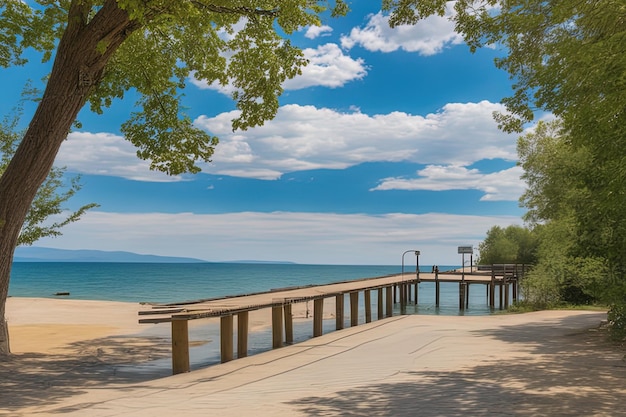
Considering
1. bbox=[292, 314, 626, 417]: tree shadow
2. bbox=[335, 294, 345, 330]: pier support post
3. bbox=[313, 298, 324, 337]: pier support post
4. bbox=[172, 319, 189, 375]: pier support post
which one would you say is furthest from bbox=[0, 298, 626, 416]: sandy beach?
bbox=[335, 294, 345, 330]: pier support post

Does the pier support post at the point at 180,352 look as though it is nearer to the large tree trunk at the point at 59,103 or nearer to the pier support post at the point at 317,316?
the large tree trunk at the point at 59,103

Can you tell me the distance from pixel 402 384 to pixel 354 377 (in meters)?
1.21

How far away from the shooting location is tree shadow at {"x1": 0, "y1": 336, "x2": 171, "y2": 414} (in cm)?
970

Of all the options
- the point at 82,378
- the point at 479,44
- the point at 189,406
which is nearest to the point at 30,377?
the point at 82,378

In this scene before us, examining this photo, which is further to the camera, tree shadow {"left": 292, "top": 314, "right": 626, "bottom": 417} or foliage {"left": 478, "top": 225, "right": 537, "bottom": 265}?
foliage {"left": 478, "top": 225, "right": 537, "bottom": 265}

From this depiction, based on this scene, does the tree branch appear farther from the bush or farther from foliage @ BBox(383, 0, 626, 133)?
the bush

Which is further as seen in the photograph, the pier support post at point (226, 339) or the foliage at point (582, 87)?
the pier support post at point (226, 339)

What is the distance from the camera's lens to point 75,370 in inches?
496

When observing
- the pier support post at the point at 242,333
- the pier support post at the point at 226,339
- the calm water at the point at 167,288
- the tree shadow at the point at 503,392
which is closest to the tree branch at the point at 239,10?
the pier support post at the point at 226,339

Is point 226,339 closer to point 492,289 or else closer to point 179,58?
point 179,58

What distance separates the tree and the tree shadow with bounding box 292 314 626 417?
7.09 metres

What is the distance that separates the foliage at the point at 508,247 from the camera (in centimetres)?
6669

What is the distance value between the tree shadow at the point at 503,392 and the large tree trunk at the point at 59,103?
25.7ft

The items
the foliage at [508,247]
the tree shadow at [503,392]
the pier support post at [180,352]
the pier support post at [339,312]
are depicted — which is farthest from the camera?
the foliage at [508,247]
